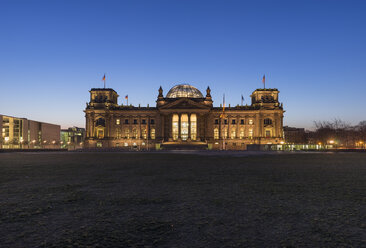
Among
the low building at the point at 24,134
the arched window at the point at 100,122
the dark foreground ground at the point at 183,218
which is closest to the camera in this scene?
the dark foreground ground at the point at 183,218

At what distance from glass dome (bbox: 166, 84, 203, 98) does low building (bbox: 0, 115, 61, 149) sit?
60256mm

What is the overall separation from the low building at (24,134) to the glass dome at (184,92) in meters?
60.3

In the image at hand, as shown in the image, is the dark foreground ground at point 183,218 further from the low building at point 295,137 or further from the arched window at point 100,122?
the low building at point 295,137

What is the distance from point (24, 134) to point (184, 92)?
265 ft

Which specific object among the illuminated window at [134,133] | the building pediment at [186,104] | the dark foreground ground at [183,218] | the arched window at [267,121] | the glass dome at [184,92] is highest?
the glass dome at [184,92]

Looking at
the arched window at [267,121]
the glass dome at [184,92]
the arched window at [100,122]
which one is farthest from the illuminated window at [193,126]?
the arched window at [100,122]

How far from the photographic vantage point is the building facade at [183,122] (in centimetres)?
9762

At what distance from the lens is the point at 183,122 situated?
101 m

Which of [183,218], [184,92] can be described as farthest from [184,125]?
[183,218]

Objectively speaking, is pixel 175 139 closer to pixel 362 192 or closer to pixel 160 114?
pixel 160 114

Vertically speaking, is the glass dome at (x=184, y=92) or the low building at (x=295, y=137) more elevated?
the glass dome at (x=184, y=92)

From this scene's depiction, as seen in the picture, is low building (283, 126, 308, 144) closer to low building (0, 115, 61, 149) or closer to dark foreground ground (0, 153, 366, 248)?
low building (0, 115, 61, 149)

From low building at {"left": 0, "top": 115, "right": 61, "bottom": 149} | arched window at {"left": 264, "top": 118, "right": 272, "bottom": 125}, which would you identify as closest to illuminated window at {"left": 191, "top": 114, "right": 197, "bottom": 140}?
arched window at {"left": 264, "top": 118, "right": 272, "bottom": 125}

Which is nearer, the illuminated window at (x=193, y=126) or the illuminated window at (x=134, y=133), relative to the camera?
the illuminated window at (x=193, y=126)
